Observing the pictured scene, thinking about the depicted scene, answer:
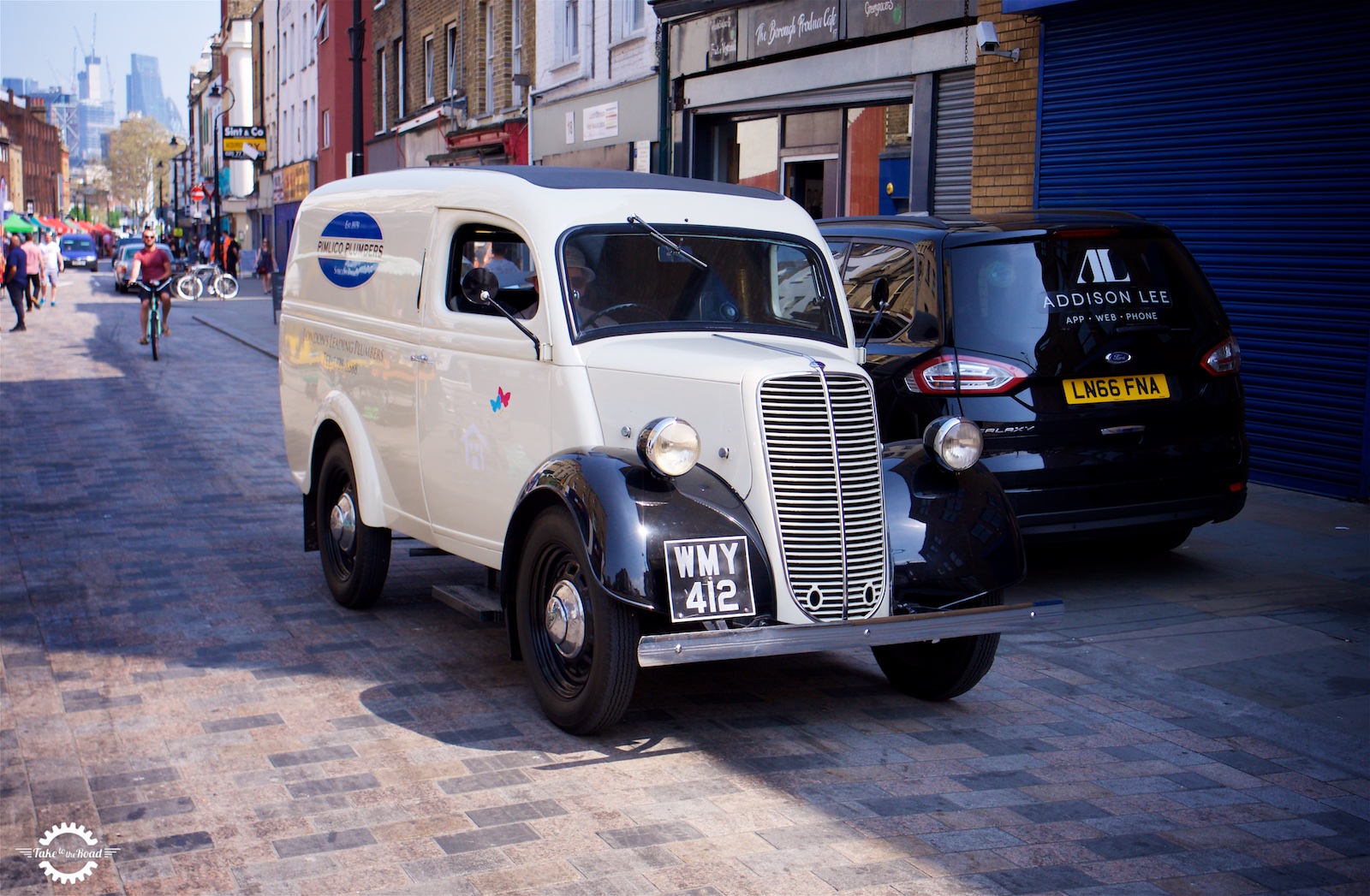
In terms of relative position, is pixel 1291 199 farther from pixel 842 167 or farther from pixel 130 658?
pixel 130 658

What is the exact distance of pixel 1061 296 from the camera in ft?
23.0

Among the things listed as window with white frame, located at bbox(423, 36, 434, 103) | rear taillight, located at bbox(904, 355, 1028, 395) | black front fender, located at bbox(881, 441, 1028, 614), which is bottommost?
black front fender, located at bbox(881, 441, 1028, 614)

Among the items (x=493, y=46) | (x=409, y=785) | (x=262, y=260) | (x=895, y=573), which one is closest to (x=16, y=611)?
(x=409, y=785)

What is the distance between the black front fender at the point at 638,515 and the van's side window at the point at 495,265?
1008 millimetres

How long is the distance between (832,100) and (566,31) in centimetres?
926

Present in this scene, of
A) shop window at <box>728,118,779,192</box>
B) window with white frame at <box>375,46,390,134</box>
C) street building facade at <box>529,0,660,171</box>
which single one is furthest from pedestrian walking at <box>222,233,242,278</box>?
shop window at <box>728,118,779,192</box>

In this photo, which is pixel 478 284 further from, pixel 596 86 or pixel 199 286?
pixel 199 286

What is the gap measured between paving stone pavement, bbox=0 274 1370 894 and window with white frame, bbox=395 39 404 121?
94.9 feet

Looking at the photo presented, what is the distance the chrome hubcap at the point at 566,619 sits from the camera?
484cm

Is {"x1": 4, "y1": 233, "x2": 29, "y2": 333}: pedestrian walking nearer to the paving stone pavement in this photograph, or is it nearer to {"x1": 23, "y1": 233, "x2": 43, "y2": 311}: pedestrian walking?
{"x1": 23, "y1": 233, "x2": 43, "y2": 311}: pedestrian walking

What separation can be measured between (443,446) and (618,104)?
1688cm

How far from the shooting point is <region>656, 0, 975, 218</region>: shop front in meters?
14.4

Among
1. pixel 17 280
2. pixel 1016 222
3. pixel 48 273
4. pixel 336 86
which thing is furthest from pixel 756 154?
pixel 336 86

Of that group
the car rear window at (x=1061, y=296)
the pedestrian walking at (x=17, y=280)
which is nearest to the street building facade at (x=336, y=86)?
the pedestrian walking at (x=17, y=280)
